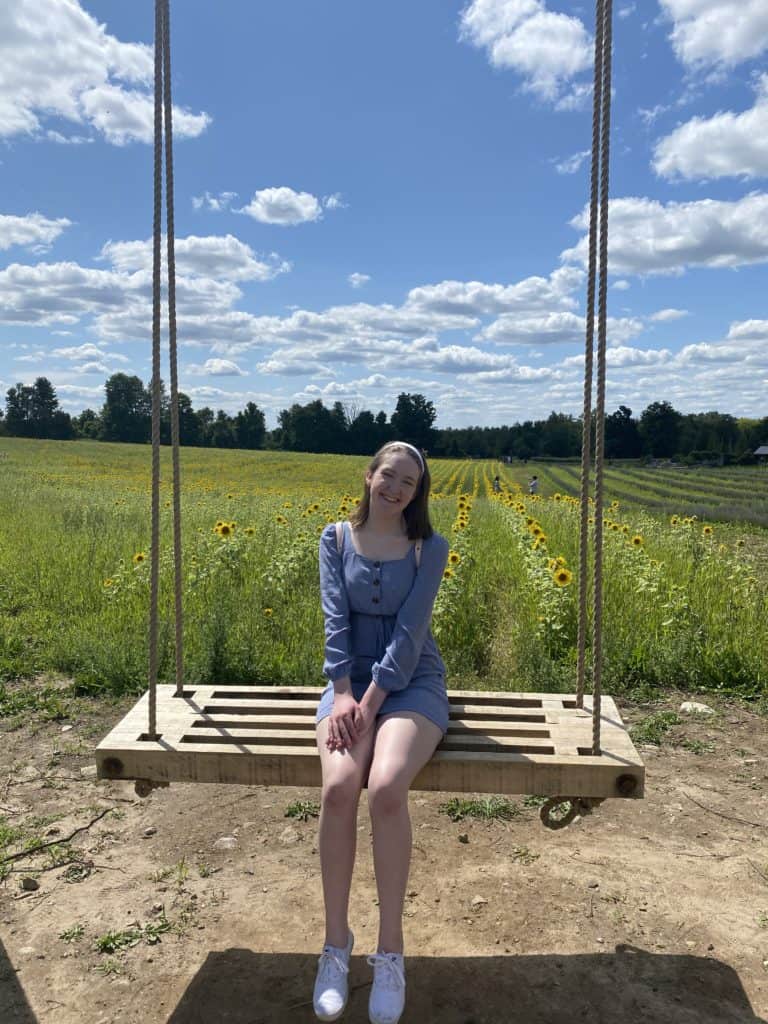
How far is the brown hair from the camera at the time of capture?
2.96 meters

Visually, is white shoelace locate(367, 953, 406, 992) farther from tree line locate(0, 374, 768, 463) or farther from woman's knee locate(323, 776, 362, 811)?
tree line locate(0, 374, 768, 463)

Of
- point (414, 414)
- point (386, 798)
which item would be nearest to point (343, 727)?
point (386, 798)

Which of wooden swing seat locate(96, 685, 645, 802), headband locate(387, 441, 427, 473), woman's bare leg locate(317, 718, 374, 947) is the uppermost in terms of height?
headband locate(387, 441, 427, 473)

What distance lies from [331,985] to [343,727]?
2.33 feet

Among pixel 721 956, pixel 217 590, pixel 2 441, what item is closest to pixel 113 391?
pixel 2 441

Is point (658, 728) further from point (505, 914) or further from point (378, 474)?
point (378, 474)

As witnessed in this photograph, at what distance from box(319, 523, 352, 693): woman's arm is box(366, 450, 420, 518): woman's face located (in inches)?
8.5

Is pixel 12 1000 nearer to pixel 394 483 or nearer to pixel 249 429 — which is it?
pixel 394 483

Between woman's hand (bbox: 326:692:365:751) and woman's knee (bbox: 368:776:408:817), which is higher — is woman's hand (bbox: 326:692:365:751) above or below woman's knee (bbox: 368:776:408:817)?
above

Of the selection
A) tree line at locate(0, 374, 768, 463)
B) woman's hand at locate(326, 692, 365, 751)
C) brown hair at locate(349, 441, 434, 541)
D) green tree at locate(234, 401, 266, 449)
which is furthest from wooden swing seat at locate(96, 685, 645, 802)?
green tree at locate(234, 401, 266, 449)

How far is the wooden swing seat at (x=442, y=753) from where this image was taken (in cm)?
254

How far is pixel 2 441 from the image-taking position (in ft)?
153

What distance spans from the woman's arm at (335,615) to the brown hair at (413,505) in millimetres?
142

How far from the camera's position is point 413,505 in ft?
9.78
